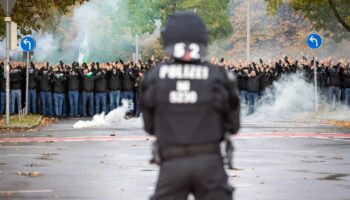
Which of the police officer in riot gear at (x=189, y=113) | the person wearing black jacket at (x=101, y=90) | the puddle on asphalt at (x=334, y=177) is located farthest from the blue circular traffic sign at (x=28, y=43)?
the police officer in riot gear at (x=189, y=113)

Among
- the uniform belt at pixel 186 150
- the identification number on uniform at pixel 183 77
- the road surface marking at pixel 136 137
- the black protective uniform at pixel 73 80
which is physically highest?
the black protective uniform at pixel 73 80

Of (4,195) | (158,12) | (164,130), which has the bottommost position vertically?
(4,195)

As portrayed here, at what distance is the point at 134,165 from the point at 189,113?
1064 cm

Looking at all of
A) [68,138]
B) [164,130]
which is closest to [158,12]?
[68,138]

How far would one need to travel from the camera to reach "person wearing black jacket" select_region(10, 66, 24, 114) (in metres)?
37.1

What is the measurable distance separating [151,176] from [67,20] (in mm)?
86876

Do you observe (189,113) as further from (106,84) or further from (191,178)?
(106,84)

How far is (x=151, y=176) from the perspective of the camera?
15.5m

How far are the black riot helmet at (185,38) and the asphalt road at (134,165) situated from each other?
5914 millimetres

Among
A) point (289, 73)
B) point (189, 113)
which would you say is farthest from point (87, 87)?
point (189, 113)

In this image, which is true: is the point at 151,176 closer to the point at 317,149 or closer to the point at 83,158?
the point at 83,158

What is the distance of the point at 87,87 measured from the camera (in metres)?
38.5

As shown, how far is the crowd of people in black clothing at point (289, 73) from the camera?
3884 centimetres

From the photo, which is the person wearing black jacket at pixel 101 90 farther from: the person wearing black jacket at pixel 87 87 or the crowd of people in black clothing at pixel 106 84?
the person wearing black jacket at pixel 87 87
